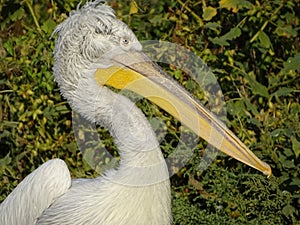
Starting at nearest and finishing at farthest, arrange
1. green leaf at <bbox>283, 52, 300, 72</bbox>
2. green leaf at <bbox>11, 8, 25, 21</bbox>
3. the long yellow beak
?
the long yellow beak
green leaf at <bbox>283, 52, 300, 72</bbox>
green leaf at <bbox>11, 8, 25, 21</bbox>

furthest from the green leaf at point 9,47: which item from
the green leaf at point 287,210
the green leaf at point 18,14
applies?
the green leaf at point 287,210

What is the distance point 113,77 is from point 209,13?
1.78 m

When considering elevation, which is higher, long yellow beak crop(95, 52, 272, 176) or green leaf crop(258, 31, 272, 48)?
long yellow beak crop(95, 52, 272, 176)

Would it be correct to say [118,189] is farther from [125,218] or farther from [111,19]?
[111,19]

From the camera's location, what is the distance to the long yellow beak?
3734mm

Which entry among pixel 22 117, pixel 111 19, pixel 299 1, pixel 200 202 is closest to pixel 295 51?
pixel 299 1

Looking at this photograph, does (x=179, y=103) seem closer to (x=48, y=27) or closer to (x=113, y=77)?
(x=113, y=77)

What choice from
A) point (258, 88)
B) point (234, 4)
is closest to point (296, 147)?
point (258, 88)

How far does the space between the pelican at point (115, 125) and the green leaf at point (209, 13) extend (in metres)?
1.75

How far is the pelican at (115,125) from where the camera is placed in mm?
3609

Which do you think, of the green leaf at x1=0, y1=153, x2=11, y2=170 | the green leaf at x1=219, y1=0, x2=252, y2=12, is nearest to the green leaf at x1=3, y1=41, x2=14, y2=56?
the green leaf at x1=0, y1=153, x2=11, y2=170

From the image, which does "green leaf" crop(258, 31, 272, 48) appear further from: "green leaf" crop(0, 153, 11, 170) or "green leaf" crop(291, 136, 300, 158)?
"green leaf" crop(0, 153, 11, 170)

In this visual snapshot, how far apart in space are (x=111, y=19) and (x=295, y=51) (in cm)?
225

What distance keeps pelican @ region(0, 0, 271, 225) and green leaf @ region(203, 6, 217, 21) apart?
5.73ft
